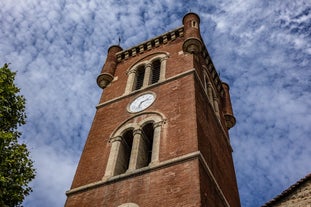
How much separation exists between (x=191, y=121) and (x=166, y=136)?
1.19 m

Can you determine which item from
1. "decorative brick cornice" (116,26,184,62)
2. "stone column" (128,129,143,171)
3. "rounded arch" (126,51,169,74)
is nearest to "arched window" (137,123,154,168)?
"stone column" (128,129,143,171)

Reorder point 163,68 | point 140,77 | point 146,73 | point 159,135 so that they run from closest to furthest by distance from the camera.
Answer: point 159,135
point 163,68
point 146,73
point 140,77

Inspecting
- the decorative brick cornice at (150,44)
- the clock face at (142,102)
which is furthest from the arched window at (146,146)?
the decorative brick cornice at (150,44)

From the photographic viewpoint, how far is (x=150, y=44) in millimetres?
25328

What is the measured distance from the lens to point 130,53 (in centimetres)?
2572

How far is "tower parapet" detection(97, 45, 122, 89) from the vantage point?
23.4 metres

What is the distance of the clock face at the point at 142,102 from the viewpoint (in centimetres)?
1881

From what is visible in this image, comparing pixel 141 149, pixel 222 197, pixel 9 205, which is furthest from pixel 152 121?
pixel 9 205

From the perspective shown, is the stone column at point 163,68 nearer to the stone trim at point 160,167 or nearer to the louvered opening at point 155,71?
the louvered opening at point 155,71

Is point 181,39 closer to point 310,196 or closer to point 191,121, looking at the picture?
point 191,121

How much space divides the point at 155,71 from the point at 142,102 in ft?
13.5

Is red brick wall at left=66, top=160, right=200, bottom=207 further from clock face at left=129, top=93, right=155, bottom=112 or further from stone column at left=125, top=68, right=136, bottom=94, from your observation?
stone column at left=125, top=68, right=136, bottom=94

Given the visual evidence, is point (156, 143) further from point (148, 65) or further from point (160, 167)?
point (148, 65)

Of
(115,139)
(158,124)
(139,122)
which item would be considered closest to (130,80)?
(139,122)
